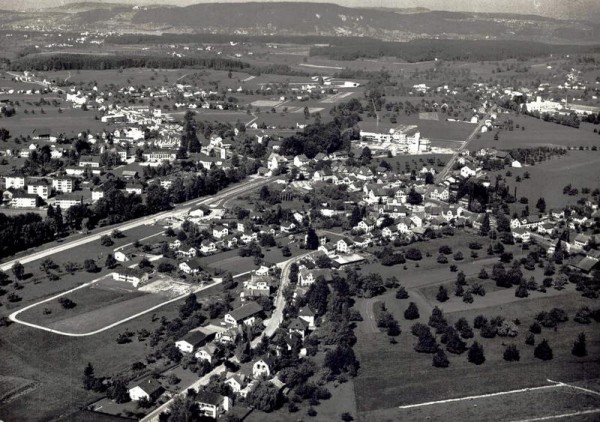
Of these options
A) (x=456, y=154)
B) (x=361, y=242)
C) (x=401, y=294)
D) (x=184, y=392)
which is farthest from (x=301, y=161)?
(x=184, y=392)

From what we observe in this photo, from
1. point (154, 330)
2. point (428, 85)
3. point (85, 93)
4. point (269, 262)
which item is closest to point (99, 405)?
point (154, 330)

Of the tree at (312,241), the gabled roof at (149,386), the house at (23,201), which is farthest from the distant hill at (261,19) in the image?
the gabled roof at (149,386)

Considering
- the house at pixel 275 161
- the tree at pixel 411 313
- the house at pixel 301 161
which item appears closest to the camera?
the tree at pixel 411 313

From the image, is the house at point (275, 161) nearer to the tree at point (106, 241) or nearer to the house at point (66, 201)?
the house at point (66, 201)

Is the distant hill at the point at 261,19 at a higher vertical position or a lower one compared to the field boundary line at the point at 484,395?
higher

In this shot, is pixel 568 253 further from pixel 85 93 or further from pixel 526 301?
pixel 85 93

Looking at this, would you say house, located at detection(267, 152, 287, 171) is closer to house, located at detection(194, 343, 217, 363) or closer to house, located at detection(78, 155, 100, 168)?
house, located at detection(78, 155, 100, 168)

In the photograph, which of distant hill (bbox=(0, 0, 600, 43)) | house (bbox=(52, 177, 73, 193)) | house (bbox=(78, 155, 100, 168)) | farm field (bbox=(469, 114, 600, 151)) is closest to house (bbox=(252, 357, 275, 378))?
house (bbox=(52, 177, 73, 193))
